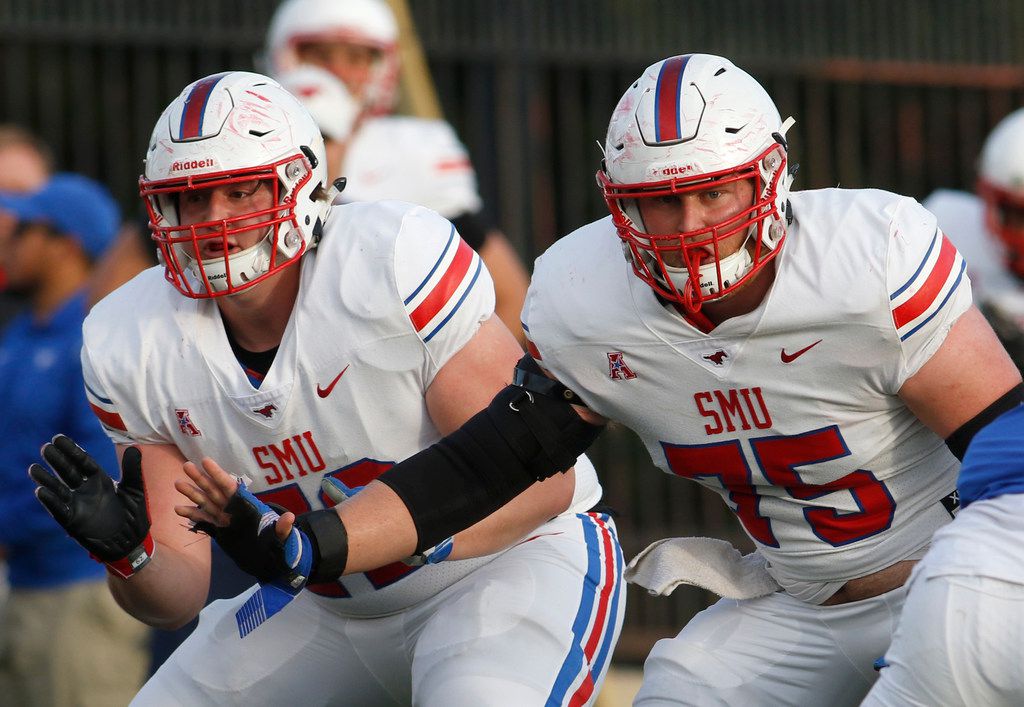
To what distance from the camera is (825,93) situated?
8469 mm

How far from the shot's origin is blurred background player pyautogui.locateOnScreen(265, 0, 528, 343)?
6.06m

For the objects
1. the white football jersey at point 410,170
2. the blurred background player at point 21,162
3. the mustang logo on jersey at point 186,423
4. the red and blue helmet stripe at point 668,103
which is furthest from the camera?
the blurred background player at point 21,162

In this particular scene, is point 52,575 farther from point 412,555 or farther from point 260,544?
point 260,544

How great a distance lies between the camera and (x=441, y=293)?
12.6ft

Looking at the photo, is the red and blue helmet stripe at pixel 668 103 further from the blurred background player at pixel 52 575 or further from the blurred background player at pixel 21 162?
the blurred background player at pixel 21 162

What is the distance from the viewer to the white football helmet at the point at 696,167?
3.56 metres

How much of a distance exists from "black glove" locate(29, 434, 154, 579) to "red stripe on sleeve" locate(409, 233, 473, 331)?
65cm

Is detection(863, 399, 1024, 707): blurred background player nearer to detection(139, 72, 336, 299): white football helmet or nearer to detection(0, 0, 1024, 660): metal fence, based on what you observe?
detection(139, 72, 336, 299): white football helmet

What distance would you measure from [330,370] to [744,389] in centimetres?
89

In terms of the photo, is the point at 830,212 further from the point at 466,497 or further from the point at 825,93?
the point at 825,93

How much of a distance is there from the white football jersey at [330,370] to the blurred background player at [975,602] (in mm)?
1222

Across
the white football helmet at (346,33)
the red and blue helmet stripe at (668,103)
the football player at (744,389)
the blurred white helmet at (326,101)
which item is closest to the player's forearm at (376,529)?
the football player at (744,389)

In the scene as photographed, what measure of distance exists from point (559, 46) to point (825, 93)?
1.33 metres

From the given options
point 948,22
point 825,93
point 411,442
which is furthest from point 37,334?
point 948,22
